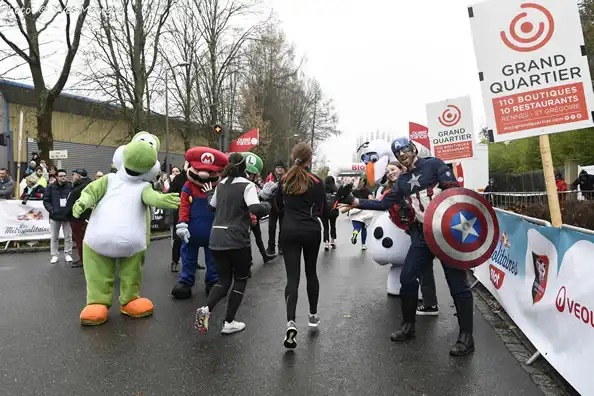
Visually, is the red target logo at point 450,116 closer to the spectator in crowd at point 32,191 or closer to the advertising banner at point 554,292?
the advertising banner at point 554,292

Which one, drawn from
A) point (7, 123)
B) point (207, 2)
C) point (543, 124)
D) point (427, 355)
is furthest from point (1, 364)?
point (7, 123)

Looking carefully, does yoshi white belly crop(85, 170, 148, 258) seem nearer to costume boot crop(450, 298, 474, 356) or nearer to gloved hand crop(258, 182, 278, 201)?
gloved hand crop(258, 182, 278, 201)

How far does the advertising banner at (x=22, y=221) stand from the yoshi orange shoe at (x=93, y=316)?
7.65m

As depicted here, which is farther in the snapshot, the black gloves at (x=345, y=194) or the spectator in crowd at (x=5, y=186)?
the spectator in crowd at (x=5, y=186)

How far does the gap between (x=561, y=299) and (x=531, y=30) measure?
7.46 feet

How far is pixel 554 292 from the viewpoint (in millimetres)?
3879

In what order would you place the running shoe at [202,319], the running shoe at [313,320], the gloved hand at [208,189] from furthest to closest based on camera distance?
the gloved hand at [208,189]
the running shoe at [313,320]
the running shoe at [202,319]

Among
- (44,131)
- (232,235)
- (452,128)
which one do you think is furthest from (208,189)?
(44,131)

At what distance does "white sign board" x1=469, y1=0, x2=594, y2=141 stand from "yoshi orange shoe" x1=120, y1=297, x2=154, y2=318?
4026 mm

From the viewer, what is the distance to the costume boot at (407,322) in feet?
15.3

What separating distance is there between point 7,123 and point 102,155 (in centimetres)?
842

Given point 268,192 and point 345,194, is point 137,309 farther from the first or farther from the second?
point 345,194

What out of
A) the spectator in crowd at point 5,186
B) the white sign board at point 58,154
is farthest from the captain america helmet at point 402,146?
the white sign board at point 58,154

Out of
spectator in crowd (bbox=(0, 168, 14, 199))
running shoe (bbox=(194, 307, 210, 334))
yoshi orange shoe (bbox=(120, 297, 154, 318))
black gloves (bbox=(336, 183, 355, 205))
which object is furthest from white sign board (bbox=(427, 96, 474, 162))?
spectator in crowd (bbox=(0, 168, 14, 199))
